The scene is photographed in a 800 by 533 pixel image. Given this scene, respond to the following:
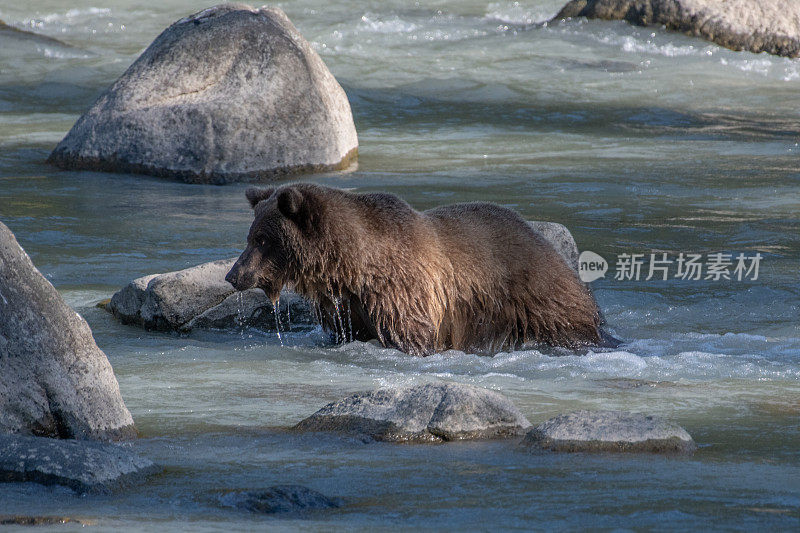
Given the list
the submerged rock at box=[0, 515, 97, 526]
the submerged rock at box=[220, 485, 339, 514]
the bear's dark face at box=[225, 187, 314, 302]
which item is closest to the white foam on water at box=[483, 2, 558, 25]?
the bear's dark face at box=[225, 187, 314, 302]

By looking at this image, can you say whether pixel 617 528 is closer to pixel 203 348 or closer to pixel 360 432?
pixel 360 432

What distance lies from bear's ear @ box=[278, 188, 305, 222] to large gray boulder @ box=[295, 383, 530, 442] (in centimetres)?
223

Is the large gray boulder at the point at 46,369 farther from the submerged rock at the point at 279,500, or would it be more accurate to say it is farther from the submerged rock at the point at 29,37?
the submerged rock at the point at 29,37

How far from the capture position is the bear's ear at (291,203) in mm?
7914

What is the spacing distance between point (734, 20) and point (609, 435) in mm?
22793

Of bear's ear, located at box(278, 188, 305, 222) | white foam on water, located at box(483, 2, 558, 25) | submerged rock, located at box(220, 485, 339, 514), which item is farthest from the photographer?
white foam on water, located at box(483, 2, 558, 25)

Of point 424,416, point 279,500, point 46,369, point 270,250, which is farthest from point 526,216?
point 279,500

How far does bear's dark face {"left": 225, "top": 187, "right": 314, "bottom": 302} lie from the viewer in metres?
8.09

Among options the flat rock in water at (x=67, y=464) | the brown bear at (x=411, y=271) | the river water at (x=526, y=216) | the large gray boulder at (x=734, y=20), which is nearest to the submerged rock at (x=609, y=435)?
the river water at (x=526, y=216)

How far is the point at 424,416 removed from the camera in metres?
5.79

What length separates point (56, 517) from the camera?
14.6 ft

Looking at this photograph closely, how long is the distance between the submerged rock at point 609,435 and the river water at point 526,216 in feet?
0.40

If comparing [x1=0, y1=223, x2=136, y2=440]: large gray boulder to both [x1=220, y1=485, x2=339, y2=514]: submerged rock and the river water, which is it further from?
[x1=220, y1=485, x2=339, y2=514]: submerged rock

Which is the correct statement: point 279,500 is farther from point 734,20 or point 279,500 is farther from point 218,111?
point 734,20
